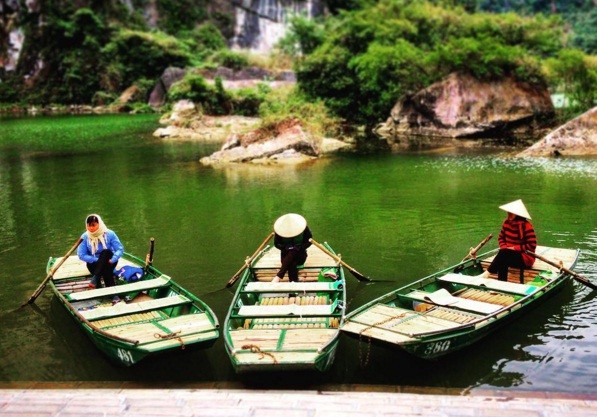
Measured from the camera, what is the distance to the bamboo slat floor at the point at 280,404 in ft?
17.1

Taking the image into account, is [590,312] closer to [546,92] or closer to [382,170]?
[382,170]

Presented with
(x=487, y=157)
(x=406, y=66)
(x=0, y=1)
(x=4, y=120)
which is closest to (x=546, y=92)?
(x=406, y=66)

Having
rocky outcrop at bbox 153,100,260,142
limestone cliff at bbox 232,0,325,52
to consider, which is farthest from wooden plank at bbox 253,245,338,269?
limestone cliff at bbox 232,0,325,52

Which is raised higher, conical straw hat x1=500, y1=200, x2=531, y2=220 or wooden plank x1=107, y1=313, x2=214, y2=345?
conical straw hat x1=500, y1=200, x2=531, y2=220

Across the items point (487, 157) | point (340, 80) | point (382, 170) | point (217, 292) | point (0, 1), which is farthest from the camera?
point (0, 1)

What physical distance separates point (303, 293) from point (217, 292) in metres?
1.79

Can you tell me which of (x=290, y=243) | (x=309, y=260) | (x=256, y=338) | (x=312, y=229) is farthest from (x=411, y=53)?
(x=256, y=338)

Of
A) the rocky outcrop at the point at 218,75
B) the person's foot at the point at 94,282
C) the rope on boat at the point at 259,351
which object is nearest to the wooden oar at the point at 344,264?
the rope on boat at the point at 259,351

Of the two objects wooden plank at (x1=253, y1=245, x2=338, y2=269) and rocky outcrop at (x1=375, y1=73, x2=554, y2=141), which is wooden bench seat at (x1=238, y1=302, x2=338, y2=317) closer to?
wooden plank at (x1=253, y1=245, x2=338, y2=269)

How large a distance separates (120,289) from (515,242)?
5.90 metres

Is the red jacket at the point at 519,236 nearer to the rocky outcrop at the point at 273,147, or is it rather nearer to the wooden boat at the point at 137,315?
the wooden boat at the point at 137,315

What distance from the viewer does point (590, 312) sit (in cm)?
816

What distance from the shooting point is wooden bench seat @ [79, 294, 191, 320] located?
23.6 ft

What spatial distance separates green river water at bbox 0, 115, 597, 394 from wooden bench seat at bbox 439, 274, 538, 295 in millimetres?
466
